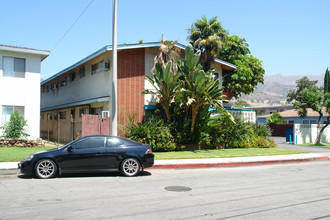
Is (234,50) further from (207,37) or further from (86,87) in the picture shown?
(86,87)

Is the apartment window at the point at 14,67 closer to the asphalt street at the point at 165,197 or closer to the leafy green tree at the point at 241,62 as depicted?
the asphalt street at the point at 165,197

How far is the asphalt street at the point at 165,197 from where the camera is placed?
6.12 meters

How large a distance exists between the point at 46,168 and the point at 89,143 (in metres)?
1.55

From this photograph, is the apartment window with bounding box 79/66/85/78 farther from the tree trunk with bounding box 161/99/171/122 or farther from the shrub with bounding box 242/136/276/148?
the shrub with bounding box 242/136/276/148

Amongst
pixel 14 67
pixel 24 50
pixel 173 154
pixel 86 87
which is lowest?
pixel 173 154

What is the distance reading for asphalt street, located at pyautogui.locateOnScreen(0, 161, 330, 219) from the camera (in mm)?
6117

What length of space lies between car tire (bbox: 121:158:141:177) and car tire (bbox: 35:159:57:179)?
2.21m

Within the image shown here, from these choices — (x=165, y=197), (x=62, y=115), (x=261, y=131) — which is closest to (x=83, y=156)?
(x=165, y=197)

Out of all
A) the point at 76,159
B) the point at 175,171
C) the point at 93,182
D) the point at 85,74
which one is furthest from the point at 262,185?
the point at 85,74

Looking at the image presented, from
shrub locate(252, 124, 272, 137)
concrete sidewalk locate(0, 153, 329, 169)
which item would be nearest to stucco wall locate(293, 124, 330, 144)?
shrub locate(252, 124, 272, 137)

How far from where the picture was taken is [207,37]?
2258cm

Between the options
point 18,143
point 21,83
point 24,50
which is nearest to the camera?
point 18,143

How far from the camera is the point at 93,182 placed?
30.8 feet

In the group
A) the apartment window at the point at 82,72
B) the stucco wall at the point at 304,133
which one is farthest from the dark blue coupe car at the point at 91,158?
the stucco wall at the point at 304,133
